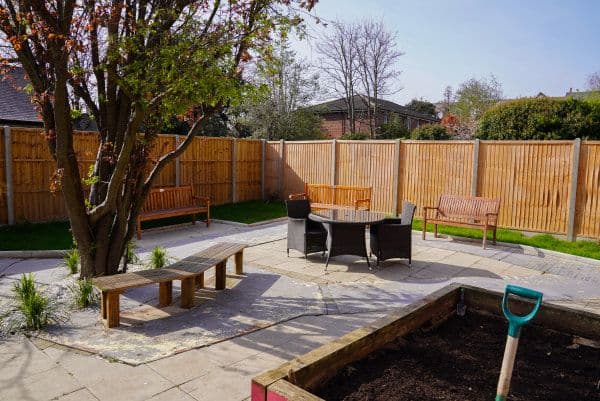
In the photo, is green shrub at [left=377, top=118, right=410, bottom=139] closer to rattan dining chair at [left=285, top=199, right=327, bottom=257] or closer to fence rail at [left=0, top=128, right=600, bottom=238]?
fence rail at [left=0, top=128, right=600, bottom=238]

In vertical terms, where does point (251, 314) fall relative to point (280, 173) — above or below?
below

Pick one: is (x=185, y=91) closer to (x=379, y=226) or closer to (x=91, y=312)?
(x=91, y=312)

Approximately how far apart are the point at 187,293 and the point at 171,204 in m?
6.23

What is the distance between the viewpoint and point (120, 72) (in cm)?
518

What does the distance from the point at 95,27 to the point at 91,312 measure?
3214mm

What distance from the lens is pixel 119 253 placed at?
5961 mm

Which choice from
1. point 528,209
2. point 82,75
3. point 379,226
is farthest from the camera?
point 528,209

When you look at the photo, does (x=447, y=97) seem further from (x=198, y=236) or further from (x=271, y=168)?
(x=198, y=236)

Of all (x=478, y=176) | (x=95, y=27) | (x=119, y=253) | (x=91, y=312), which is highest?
(x=95, y=27)

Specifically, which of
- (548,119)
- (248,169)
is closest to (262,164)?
(248,169)

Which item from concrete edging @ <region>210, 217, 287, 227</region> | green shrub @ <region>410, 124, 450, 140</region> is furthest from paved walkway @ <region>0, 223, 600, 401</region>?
green shrub @ <region>410, 124, 450, 140</region>

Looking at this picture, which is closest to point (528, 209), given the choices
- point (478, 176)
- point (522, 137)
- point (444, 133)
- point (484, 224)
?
point (478, 176)

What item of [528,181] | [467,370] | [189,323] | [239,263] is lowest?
[189,323]

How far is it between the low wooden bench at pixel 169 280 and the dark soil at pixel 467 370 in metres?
2.81
